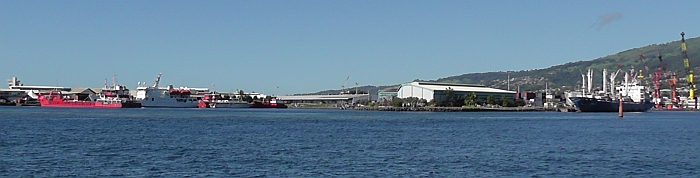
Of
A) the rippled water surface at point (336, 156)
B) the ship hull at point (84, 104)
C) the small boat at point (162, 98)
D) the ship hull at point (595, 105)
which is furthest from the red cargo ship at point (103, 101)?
the rippled water surface at point (336, 156)

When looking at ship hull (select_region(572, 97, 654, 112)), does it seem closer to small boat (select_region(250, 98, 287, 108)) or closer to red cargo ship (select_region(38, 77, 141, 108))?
small boat (select_region(250, 98, 287, 108))

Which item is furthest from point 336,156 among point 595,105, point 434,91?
point 434,91

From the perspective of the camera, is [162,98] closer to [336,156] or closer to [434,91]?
[434,91]

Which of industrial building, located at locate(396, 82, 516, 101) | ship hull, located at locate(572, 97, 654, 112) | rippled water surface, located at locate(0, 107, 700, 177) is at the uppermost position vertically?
industrial building, located at locate(396, 82, 516, 101)

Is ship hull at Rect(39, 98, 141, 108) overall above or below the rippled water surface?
above

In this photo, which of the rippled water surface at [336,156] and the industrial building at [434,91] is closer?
the rippled water surface at [336,156]

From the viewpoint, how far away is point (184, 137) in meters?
38.7

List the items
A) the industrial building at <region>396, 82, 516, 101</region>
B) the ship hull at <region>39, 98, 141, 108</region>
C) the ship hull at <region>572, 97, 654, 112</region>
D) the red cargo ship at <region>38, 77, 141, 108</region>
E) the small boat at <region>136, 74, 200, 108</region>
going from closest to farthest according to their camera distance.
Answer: the ship hull at <region>572, 97, 654, 112</region>, the ship hull at <region>39, 98, 141, 108</region>, the red cargo ship at <region>38, 77, 141, 108</region>, the small boat at <region>136, 74, 200, 108</region>, the industrial building at <region>396, 82, 516, 101</region>

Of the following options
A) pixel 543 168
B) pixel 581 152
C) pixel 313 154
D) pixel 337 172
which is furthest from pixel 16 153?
pixel 581 152

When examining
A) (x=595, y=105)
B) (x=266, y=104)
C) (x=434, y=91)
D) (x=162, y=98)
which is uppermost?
Result: (x=434, y=91)

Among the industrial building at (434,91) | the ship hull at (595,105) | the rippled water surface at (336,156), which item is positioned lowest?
the rippled water surface at (336,156)

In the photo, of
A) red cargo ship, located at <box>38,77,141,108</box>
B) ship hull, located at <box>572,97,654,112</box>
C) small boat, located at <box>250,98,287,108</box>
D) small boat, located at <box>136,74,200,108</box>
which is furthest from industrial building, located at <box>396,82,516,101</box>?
red cargo ship, located at <box>38,77,141,108</box>

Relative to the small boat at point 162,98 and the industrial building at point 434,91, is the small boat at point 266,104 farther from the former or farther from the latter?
the industrial building at point 434,91

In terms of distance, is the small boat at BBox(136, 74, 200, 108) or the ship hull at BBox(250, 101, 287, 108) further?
the ship hull at BBox(250, 101, 287, 108)
